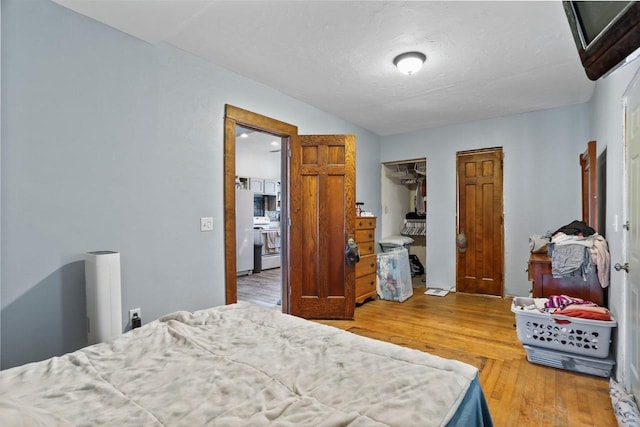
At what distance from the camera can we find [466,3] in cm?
204

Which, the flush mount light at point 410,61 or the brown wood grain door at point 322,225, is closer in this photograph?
the flush mount light at point 410,61

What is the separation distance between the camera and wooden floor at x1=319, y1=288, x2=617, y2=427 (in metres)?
1.88

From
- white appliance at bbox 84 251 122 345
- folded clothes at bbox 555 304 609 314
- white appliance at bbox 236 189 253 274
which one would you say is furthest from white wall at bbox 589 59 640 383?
white appliance at bbox 236 189 253 274

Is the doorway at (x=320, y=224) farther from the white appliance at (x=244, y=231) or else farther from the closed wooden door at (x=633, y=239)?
the white appliance at (x=244, y=231)

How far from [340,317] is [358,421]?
9.15 feet

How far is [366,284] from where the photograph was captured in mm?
4258

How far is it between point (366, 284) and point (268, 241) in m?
2.91

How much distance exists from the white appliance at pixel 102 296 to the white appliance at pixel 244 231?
3.93 meters

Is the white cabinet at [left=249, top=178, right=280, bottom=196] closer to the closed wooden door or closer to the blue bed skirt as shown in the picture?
the closed wooden door

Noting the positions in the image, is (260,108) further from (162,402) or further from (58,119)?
(162,402)

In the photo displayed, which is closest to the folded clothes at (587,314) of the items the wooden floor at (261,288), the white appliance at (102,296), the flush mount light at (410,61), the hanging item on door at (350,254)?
the hanging item on door at (350,254)

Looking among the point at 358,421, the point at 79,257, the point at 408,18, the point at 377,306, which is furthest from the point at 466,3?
the point at 377,306

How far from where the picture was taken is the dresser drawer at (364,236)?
411 cm

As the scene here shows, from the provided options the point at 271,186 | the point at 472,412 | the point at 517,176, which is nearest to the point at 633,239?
the point at 472,412
